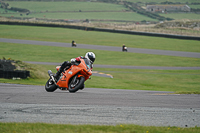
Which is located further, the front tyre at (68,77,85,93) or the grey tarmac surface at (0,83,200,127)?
the front tyre at (68,77,85,93)

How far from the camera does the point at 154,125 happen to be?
7.30 meters

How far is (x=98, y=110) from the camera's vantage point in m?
8.30

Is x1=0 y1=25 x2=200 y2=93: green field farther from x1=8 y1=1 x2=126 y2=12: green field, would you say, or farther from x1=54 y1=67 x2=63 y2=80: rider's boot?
x1=8 y1=1 x2=126 y2=12: green field

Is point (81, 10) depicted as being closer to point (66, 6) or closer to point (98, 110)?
point (66, 6)

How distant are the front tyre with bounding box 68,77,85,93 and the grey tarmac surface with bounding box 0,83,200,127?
0.37 meters

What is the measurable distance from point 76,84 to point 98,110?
2663mm

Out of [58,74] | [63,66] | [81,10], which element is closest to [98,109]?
[63,66]

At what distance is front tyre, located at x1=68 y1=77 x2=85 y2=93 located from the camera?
1051cm

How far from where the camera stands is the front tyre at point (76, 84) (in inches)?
414

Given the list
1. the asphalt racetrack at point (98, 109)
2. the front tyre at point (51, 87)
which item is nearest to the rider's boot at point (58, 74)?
the front tyre at point (51, 87)

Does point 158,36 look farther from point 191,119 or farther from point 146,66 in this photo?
point 191,119

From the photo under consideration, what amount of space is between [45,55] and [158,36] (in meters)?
Answer: 29.7

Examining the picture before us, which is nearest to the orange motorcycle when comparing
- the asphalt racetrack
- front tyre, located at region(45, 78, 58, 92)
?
front tyre, located at region(45, 78, 58, 92)

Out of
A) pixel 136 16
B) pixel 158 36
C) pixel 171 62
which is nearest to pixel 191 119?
pixel 171 62
